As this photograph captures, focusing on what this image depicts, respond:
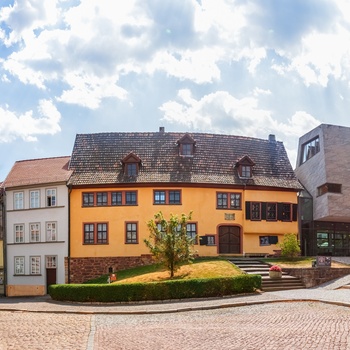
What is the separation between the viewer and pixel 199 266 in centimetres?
3694

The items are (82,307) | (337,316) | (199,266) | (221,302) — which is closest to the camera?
(337,316)

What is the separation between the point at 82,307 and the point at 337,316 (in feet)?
47.7

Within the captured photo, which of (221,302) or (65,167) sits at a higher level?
(65,167)

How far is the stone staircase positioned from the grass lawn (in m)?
1.09

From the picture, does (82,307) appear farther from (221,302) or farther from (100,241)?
(100,241)

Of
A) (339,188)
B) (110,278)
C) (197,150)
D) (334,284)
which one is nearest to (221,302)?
(334,284)

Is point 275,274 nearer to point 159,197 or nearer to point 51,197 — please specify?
point 159,197

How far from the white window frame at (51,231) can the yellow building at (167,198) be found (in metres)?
1.61

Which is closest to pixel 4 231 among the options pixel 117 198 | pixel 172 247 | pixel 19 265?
pixel 19 265

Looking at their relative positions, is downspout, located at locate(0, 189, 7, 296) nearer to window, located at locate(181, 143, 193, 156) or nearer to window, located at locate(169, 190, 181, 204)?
window, located at locate(169, 190, 181, 204)

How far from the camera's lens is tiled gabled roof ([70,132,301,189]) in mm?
43969

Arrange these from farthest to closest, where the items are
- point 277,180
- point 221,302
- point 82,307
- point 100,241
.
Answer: point 277,180 < point 100,241 < point 82,307 < point 221,302

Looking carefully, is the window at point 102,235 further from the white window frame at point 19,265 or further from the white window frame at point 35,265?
the white window frame at point 19,265

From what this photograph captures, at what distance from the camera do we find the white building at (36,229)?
144 feet
